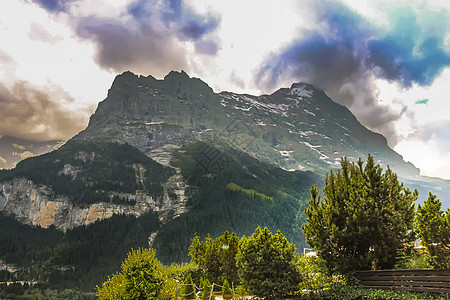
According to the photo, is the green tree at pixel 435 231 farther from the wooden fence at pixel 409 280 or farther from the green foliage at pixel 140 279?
the green foliage at pixel 140 279

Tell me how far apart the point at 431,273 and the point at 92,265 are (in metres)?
183

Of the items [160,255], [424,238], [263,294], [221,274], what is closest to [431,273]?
[424,238]

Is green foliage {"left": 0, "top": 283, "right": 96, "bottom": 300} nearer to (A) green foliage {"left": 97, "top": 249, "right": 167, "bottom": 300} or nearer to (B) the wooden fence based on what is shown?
(A) green foliage {"left": 97, "top": 249, "right": 167, "bottom": 300}

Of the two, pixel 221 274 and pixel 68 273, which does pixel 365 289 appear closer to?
pixel 221 274

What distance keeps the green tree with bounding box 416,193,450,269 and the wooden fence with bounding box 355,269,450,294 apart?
509mm

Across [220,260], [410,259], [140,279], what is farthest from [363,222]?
[220,260]

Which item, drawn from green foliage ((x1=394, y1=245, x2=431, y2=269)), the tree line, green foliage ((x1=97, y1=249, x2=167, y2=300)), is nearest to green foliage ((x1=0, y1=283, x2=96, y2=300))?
green foliage ((x1=97, y1=249, x2=167, y2=300))

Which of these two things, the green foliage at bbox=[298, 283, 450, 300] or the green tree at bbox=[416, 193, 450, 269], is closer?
the green tree at bbox=[416, 193, 450, 269]

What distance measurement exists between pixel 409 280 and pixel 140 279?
1412cm

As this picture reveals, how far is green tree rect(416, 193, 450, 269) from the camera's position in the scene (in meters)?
14.0

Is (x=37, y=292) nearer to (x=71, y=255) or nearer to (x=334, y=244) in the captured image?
(x=71, y=255)

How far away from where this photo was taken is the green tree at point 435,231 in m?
14.0

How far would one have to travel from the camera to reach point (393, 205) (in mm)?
18109

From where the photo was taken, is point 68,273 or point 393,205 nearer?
point 393,205
